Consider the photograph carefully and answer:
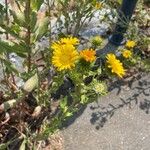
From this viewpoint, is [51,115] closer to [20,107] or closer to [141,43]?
[20,107]

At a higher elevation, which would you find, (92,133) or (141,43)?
(141,43)

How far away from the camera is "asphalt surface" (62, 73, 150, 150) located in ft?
8.64

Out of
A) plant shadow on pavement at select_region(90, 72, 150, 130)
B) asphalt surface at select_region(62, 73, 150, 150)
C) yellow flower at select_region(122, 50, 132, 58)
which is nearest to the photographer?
asphalt surface at select_region(62, 73, 150, 150)

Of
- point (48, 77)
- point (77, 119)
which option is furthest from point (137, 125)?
point (48, 77)

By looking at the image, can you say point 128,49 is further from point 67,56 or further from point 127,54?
point 67,56

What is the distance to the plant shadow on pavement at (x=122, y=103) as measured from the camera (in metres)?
2.75

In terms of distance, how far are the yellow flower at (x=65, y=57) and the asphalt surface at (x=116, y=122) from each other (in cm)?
65

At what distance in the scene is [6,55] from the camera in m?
2.39

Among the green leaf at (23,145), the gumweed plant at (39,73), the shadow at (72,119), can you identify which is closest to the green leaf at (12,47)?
the gumweed plant at (39,73)

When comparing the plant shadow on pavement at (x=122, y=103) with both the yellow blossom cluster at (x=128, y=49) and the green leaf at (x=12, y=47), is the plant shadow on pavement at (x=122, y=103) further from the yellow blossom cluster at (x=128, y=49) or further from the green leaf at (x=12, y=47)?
the green leaf at (x=12, y=47)

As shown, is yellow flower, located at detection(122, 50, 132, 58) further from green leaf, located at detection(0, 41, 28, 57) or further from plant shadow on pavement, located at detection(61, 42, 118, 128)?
green leaf, located at detection(0, 41, 28, 57)

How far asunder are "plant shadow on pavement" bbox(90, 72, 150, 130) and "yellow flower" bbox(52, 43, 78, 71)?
2.34 ft

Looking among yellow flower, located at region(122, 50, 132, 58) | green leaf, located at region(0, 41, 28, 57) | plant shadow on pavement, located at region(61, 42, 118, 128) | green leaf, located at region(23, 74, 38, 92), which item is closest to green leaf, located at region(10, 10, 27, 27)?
green leaf, located at region(0, 41, 28, 57)

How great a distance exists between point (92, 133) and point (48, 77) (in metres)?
0.43
